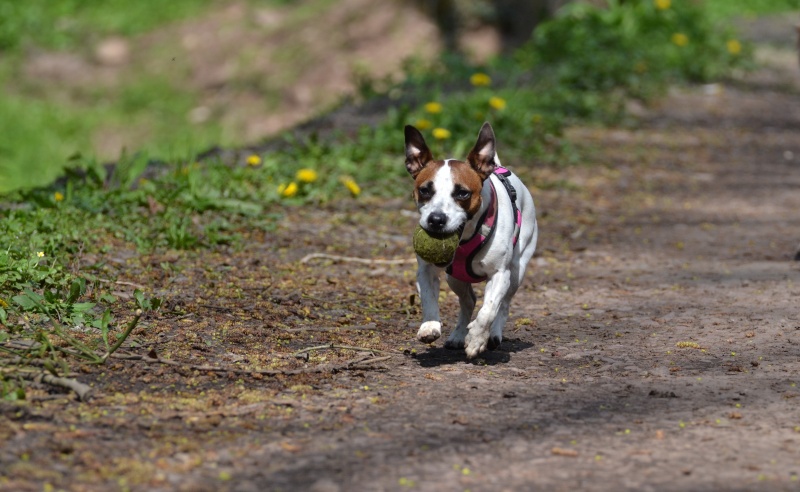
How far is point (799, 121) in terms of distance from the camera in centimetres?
1360

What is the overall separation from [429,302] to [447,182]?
24.7 inches

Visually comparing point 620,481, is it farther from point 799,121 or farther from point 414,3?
point 414,3

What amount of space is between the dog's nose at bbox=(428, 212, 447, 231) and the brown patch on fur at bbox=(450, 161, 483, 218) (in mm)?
154

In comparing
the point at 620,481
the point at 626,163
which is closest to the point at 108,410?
the point at 620,481

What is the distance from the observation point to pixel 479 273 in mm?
5164

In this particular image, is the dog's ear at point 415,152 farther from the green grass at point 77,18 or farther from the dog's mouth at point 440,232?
the green grass at point 77,18

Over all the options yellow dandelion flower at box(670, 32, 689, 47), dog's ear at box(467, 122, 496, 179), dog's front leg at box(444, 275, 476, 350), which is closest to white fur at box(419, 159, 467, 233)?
dog's ear at box(467, 122, 496, 179)

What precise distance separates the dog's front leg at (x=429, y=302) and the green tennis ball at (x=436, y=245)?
0.78 ft

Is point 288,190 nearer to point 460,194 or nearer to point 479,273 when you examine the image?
point 479,273

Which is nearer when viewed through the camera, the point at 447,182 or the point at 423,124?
the point at 447,182

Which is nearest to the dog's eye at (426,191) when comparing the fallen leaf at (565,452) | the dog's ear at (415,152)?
the dog's ear at (415,152)

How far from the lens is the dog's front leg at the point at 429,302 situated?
5020mm

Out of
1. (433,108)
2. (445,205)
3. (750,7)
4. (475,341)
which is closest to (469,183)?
(445,205)

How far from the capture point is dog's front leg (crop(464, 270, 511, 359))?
501 cm
